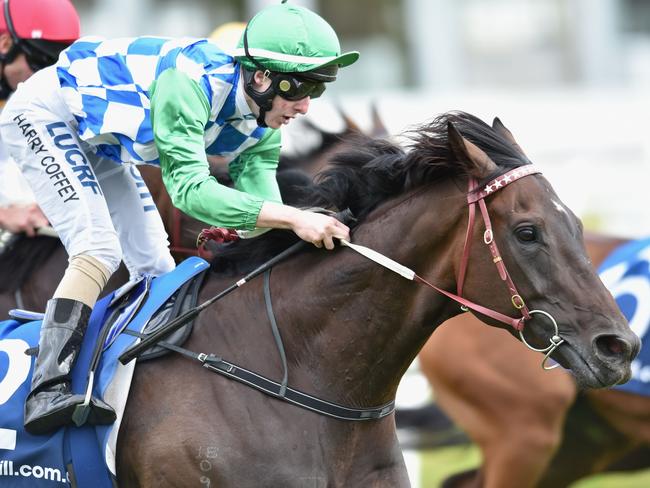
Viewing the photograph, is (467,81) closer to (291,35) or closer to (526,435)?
(526,435)

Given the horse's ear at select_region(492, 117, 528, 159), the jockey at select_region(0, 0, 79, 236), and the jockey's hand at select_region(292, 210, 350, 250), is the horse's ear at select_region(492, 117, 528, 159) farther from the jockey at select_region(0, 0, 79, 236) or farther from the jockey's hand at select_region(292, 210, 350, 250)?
the jockey at select_region(0, 0, 79, 236)

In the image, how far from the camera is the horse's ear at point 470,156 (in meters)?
3.59

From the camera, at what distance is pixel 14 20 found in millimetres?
4934

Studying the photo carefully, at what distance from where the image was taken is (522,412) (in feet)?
20.2

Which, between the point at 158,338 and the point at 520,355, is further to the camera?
the point at 520,355

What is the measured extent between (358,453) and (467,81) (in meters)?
11.6

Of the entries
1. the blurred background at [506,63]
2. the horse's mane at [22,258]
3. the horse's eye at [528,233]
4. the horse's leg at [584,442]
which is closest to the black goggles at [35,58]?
the horse's mane at [22,258]

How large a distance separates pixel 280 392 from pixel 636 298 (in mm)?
2978

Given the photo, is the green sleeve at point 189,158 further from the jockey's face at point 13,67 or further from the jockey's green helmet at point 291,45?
the jockey's face at point 13,67

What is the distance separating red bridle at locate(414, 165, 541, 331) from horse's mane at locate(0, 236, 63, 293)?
2.06 m

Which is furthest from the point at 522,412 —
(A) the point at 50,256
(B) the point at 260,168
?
(A) the point at 50,256

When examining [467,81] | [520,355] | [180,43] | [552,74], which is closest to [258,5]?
[467,81]

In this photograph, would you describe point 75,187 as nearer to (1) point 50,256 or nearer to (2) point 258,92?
(2) point 258,92

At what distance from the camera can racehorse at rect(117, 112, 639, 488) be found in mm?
3477
